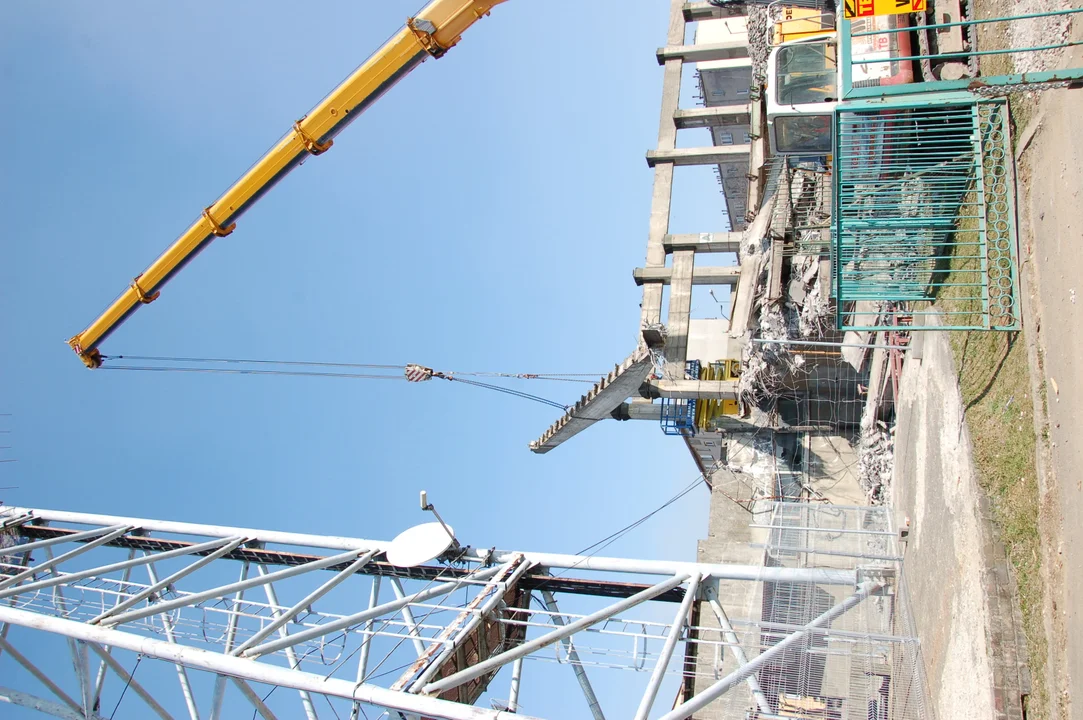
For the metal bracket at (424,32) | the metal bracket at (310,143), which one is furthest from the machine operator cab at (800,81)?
the metal bracket at (310,143)

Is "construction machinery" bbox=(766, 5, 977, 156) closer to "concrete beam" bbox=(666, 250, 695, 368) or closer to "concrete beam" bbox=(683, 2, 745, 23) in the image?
"concrete beam" bbox=(666, 250, 695, 368)

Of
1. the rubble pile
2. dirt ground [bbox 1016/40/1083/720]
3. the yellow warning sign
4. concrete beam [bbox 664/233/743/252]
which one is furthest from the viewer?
concrete beam [bbox 664/233/743/252]

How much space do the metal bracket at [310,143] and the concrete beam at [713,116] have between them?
13.0 m

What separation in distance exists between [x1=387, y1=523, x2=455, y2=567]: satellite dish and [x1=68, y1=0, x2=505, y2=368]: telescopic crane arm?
42.9 feet

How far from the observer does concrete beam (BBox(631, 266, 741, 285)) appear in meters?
26.3

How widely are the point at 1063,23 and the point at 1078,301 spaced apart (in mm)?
2883

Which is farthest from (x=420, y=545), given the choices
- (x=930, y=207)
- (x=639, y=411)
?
(x=639, y=411)

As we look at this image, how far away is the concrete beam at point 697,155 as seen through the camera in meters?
28.3

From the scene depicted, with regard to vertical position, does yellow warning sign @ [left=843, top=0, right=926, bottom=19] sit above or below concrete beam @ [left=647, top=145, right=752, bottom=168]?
below

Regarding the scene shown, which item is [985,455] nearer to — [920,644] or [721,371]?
[920,644]

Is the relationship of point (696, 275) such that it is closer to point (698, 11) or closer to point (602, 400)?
point (602, 400)

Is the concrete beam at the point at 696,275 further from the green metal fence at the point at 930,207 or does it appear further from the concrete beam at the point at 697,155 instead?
the green metal fence at the point at 930,207

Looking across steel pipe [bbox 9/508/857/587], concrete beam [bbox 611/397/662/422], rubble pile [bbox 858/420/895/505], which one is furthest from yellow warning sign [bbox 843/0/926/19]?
concrete beam [bbox 611/397/662/422]

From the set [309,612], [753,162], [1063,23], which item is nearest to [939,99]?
[1063,23]
